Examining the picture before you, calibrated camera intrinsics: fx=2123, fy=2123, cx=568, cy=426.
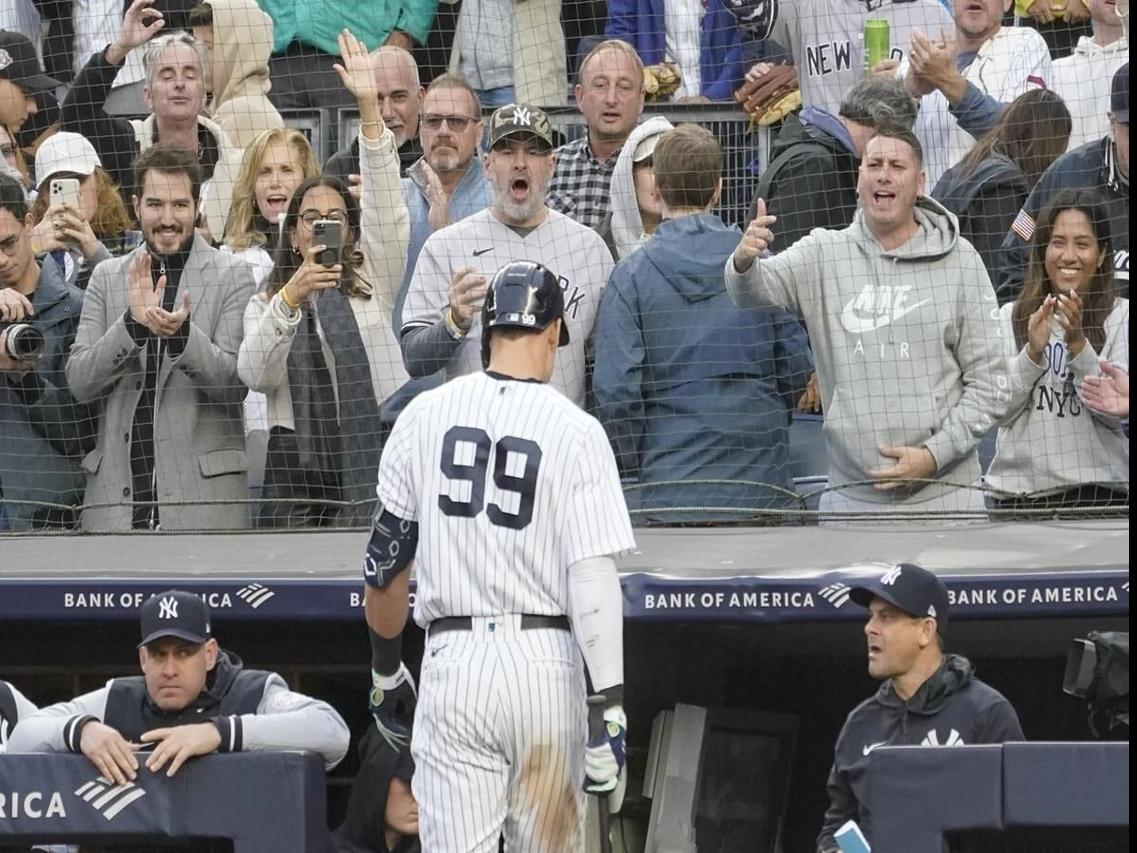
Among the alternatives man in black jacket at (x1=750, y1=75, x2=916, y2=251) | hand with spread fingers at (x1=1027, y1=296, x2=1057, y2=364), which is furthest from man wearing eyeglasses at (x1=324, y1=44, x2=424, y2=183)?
hand with spread fingers at (x1=1027, y1=296, x2=1057, y2=364)

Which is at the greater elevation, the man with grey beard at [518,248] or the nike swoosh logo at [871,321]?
the man with grey beard at [518,248]

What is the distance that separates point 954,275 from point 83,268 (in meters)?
3.03

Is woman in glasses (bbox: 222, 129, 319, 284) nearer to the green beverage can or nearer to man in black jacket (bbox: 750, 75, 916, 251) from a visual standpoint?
man in black jacket (bbox: 750, 75, 916, 251)

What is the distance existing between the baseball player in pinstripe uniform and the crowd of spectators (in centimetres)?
167

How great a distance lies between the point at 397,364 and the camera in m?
6.95

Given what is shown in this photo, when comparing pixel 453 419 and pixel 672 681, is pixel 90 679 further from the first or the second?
pixel 453 419

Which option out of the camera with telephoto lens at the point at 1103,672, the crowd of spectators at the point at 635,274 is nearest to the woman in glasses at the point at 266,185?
the crowd of spectators at the point at 635,274

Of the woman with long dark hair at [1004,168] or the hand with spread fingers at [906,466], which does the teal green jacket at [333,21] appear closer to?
the woman with long dark hair at [1004,168]

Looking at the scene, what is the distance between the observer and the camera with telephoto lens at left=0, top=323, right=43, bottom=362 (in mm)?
6859

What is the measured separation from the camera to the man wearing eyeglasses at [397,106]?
24.7 feet

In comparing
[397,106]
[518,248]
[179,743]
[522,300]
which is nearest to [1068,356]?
[518,248]

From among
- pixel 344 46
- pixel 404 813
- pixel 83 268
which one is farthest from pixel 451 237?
pixel 404 813

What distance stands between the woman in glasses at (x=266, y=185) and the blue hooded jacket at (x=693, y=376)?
1.38m

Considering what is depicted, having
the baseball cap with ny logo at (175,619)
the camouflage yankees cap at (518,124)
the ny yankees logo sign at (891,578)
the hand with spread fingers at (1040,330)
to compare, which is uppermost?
the camouflage yankees cap at (518,124)
